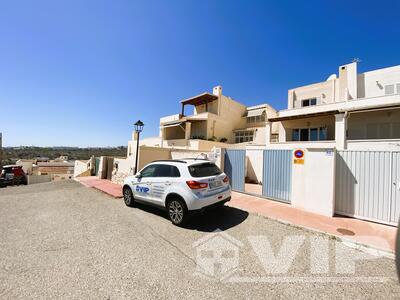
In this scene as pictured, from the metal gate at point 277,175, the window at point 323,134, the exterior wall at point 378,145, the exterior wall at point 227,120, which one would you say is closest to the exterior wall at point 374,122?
the window at point 323,134

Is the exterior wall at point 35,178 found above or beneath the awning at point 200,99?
beneath

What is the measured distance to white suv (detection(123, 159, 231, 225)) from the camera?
16.6 ft

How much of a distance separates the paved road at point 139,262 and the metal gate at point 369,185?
8.21 ft

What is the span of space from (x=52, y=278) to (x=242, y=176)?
7.75 meters

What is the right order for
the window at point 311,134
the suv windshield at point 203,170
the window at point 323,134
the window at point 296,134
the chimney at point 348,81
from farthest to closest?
the window at point 296,134, the chimney at point 348,81, the window at point 311,134, the window at point 323,134, the suv windshield at point 203,170

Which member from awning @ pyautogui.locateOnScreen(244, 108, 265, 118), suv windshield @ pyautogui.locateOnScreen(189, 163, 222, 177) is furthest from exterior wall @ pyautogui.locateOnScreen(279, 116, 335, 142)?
suv windshield @ pyautogui.locateOnScreen(189, 163, 222, 177)

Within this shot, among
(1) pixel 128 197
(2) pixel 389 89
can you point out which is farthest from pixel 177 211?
(2) pixel 389 89

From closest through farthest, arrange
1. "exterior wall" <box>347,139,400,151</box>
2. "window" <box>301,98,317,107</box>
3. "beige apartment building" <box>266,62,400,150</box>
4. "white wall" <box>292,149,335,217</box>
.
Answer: "white wall" <box>292,149,335,217</box>
"exterior wall" <box>347,139,400,151</box>
"beige apartment building" <box>266,62,400,150</box>
"window" <box>301,98,317,107</box>

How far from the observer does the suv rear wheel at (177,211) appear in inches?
201

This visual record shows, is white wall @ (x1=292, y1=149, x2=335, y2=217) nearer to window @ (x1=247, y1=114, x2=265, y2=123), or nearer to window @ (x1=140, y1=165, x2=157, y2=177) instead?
window @ (x1=140, y1=165, x2=157, y2=177)

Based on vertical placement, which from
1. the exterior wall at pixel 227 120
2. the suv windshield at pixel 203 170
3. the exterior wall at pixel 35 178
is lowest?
the exterior wall at pixel 35 178

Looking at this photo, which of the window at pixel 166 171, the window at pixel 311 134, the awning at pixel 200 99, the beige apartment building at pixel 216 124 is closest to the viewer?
the window at pixel 166 171

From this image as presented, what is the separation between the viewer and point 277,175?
780 cm

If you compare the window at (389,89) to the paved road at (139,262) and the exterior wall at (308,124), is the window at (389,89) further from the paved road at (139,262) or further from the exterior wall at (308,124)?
the paved road at (139,262)
